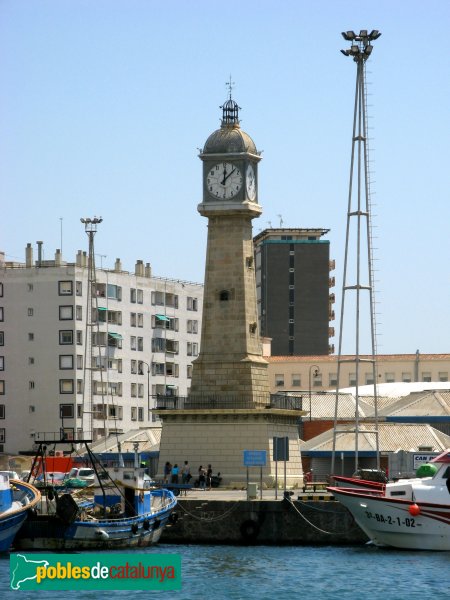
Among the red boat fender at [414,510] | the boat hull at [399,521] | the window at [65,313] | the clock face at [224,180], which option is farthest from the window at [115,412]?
the red boat fender at [414,510]

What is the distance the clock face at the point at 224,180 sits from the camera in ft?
308

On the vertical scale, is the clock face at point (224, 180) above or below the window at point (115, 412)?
above

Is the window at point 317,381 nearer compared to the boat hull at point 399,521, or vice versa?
the boat hull at point 399,521

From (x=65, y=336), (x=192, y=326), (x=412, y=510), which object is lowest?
(x=412, y=510)

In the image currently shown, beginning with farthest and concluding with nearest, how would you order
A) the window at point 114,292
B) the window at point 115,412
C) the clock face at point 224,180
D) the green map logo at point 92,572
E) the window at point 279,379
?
the window at point 279,379 < the window at point 114,292 < the window at point 115,412 < the clock face at point 224,180 < the green map logo at point 92,572

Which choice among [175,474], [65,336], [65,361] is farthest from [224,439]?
[65,336]

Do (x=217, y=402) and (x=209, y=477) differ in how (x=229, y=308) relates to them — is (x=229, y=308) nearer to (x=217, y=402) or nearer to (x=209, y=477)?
(x=217, y=402)

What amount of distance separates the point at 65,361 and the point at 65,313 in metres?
4.01

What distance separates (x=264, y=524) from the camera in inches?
2972

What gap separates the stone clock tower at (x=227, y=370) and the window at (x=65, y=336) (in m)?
58.0

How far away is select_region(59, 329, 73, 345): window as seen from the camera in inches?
5974

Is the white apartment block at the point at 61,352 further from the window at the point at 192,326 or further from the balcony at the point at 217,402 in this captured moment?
the balcony at the point at 217,402

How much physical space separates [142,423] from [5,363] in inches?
534

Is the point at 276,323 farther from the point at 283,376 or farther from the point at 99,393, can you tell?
the point at 99,393
